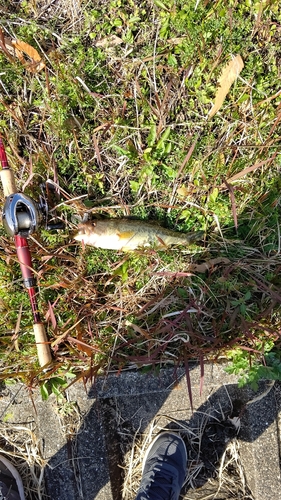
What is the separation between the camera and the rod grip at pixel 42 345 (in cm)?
250

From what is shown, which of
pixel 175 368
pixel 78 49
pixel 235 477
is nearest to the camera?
pixel 175 368

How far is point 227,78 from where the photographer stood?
8.45ft

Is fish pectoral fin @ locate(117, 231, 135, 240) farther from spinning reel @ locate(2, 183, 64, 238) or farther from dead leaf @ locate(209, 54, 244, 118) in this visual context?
dead leaf @ locate(209, 54, 244, 118)

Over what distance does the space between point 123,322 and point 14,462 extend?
1.28m

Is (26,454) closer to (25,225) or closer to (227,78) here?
(25,225)

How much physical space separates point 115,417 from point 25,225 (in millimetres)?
1501

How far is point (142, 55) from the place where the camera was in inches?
104

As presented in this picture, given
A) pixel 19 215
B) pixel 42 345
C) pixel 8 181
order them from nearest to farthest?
pixel 19 215 → pixel 8 181 → pixel 42 345

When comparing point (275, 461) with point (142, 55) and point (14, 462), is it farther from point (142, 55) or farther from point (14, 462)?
point (142, 55)

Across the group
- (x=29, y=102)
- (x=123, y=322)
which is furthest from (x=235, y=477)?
(x=29, y=102)

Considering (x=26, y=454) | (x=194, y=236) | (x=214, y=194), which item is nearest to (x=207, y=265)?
(x=194, y=236)

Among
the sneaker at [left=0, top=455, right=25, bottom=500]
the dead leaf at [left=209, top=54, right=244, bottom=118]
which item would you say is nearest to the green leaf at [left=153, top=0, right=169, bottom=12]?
the dead leaf at [left=209, top=54, right=244, bottom=118]

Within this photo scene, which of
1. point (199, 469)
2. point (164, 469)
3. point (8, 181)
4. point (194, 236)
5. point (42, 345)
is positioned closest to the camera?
point (8, 181)

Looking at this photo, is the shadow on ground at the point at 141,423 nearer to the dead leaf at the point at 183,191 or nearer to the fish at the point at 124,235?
the fish at the point at 124,235
